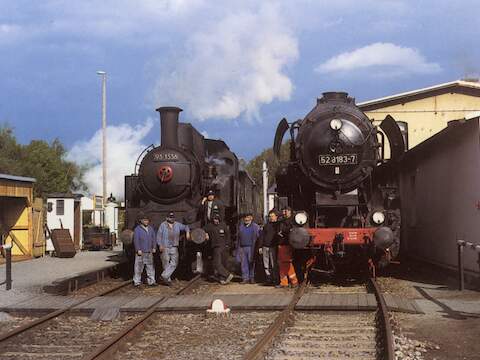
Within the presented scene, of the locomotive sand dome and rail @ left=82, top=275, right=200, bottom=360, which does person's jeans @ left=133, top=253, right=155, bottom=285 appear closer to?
rail @ left=82, top=275, right=200, bottom=360

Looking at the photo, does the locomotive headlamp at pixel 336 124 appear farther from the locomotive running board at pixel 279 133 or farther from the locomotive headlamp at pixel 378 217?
the locomotive headlamp at pixel 378 217

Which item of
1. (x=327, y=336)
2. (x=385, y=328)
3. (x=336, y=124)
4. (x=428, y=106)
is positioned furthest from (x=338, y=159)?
(x=428, y=106)

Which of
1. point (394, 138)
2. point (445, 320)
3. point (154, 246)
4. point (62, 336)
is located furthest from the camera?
point (154, 246)

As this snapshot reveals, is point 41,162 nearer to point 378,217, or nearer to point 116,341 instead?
point 378,217

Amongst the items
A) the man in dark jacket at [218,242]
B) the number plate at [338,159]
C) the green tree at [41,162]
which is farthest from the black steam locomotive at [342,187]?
the green tree at [41,162]

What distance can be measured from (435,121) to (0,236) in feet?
55.9

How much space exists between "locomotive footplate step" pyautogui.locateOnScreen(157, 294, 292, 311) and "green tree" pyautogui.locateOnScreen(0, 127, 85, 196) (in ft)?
125

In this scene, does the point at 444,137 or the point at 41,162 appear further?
the point at 41,162

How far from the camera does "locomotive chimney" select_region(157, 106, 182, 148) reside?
15414 mm

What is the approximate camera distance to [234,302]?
34.6 feet

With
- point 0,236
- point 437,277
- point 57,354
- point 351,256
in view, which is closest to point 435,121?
point 437,277

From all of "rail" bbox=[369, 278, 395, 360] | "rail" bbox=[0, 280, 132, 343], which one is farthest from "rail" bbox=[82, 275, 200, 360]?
"rail" bbox=[369, 278, 395, 360]

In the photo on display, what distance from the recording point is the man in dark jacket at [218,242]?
46.1ft

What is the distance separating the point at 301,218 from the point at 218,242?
2.45 m
